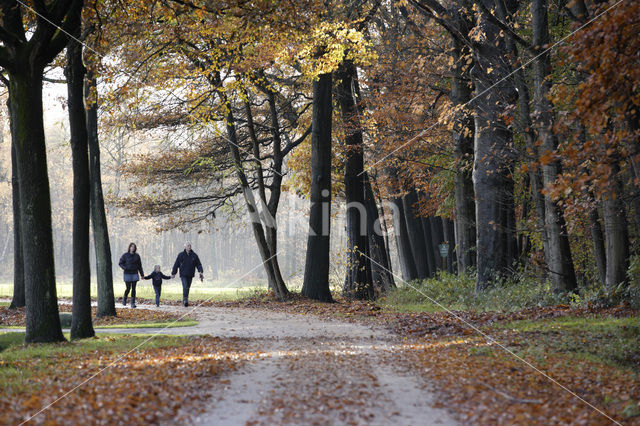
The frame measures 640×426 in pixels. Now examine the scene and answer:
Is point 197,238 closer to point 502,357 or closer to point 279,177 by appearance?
point 279,177

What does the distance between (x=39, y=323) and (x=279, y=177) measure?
513 inches

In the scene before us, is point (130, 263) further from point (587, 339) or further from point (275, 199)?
point (587, 339)

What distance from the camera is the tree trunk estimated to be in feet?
32.8

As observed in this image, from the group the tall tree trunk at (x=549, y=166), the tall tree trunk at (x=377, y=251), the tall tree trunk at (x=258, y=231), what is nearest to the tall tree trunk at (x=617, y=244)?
the tall tree trunk at (x=549, y=166)

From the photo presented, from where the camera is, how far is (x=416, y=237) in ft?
89.4

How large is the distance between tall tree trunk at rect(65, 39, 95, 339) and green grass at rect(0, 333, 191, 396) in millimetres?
587

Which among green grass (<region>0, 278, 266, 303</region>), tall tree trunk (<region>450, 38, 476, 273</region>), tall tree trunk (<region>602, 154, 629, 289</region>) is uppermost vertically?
tall tree trunk (<region>450, 38, 476, 273</region>)

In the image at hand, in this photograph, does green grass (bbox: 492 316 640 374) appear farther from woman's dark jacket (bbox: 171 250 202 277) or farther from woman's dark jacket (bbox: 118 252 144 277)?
woman's dark jacket (bbox: 118 252 144 277)

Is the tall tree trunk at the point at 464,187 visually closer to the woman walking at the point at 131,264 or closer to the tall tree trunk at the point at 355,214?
the tall tree trunk at the point at 355,214

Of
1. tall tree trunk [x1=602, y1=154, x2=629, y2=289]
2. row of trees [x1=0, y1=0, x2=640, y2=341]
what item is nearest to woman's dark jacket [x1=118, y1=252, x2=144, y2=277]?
row of trees [x1=0, y1=0, x2=640, y2=341]

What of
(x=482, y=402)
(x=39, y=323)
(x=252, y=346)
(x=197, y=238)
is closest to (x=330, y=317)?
(x=252, y=346)

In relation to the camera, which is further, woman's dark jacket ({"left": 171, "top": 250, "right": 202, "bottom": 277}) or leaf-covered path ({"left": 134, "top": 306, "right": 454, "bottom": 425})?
woman's dark jacket ({"left": 171, "top": 250, "right": 202, "bottom": 277})

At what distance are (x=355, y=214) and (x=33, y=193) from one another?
12.6 m

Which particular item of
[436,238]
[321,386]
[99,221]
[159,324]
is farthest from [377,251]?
[321,386]
